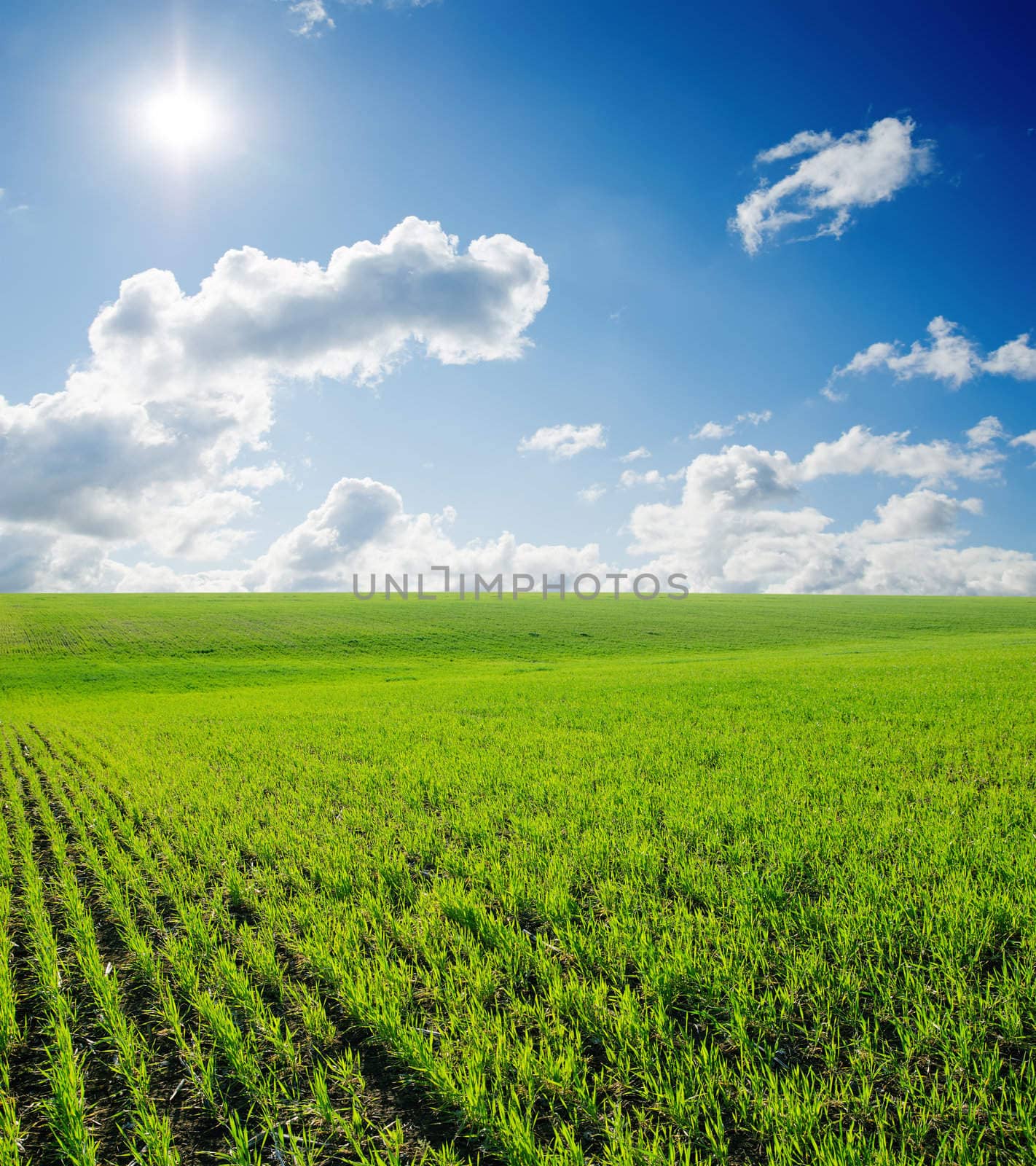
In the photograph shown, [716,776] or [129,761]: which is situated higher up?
[716,776]

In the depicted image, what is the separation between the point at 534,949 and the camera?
17.2 ft

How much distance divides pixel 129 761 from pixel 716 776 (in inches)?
502

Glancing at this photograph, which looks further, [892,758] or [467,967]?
[892,758]

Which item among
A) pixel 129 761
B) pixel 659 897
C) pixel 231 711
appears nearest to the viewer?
pixel 659 897

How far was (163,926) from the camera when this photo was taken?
5953 millimetres

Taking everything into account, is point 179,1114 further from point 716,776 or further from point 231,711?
point 231,711

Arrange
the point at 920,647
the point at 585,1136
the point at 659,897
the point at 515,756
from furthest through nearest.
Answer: the point at 920,647 → the point at 515,756 → the point at 659,897 → the point at 585,1136

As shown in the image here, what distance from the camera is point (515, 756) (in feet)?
38.5

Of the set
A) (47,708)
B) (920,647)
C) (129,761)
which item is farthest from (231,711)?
(920,647)

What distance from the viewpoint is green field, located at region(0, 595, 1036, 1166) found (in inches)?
135

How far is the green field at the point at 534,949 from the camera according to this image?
343 centimetres

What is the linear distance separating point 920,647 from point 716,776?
4193 cm

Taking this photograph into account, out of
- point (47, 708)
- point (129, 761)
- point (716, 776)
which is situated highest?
point (716, 776)

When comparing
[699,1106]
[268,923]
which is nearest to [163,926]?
[268,923]
